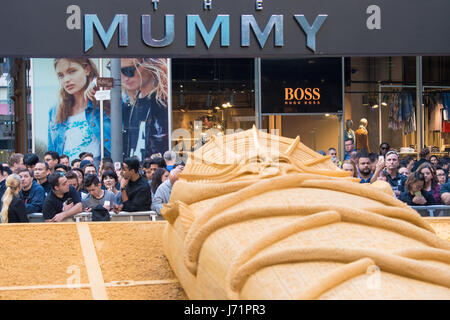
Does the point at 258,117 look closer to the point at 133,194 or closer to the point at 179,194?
the point at 133,194

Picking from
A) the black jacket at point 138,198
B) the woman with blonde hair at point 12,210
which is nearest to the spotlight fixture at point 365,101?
the black jacket at point 138,198

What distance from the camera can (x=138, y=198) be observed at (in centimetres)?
589

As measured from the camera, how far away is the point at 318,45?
225 inches

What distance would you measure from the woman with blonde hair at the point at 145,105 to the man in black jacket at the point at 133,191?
6.97 metres

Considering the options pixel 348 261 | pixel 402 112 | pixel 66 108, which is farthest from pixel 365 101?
pixel 348 261

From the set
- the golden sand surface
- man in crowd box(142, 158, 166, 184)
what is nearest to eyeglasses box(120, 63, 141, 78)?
man in crowd box(142, 158, 166, 184)

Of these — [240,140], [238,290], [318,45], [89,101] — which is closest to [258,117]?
[89,101]

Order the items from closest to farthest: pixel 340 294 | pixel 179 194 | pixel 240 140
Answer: pixel 340 294
pixel 179 194
pixel 240 140

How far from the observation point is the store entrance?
13.6 m

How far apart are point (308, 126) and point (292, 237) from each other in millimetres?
12009

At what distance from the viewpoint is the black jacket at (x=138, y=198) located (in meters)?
5.81

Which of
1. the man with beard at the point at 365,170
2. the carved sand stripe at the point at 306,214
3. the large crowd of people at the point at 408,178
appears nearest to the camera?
the carved sand stripe at the point at 306,214

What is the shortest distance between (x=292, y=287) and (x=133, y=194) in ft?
14.7

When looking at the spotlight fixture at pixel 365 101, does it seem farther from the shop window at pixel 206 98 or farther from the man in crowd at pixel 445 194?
the man in crowd at pixel 445 194
